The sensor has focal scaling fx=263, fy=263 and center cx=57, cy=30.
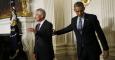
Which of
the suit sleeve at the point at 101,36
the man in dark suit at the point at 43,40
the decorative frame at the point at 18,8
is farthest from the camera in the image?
the decorative frame at the point at 18,8

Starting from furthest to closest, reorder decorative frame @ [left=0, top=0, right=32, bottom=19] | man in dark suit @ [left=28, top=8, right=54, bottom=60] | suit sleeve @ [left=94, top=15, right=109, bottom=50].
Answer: decorative frame @ [left=0, top=0, right=32, bottom=19]
man in dark suit @ [left=28, top=8, right=54, bottom=60]
suit sleeve @ [left=94, top=15, right=109, bottom=50]

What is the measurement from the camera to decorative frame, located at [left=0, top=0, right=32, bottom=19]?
556 cm

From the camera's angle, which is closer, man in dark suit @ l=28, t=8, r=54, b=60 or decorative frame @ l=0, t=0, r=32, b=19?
man in dark suit @ l=28, t=8, r=54, b=60

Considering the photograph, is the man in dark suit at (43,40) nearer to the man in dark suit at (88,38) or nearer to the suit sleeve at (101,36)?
the man in dark suit at (88,38)

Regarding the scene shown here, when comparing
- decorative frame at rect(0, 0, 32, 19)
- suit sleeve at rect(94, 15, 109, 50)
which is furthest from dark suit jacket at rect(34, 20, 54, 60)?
decorative frame at rect(0, 0, 32, 19)

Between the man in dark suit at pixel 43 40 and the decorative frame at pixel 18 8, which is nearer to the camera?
the man in dark suit at pixel 43 40

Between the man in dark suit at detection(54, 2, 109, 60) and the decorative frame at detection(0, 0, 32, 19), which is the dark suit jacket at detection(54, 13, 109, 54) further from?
the decorative frame at detection(0, 0, 32, 19)

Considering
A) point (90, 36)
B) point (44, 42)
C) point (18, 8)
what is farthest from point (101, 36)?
point (18, 8)

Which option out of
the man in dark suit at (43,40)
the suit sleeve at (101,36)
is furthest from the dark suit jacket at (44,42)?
the suit sleeve at (101,36)

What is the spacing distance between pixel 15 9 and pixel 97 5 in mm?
1928

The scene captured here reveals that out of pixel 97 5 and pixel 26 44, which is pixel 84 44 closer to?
pixel 97 5

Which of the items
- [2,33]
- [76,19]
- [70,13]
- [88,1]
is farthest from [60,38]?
[2,33]

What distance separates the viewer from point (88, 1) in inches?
189

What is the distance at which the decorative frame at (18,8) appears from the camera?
18.2 feet
